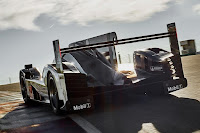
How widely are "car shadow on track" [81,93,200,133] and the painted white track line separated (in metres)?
0.08

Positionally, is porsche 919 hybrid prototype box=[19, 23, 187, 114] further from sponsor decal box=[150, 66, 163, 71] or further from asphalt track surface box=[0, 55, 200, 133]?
asphalt track surface box=[0, 55, 200, 133]

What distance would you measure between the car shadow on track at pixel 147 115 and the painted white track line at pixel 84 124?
8 cm

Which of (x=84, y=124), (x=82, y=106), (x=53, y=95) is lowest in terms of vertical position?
(x=84, y=124)

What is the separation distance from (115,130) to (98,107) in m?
2.18

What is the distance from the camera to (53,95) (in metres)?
6.27

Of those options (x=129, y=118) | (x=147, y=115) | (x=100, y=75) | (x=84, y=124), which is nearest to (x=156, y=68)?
(x=100, y=75)

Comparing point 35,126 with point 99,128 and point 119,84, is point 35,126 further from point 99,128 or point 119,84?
point 119,84

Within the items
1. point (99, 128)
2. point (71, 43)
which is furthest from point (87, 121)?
point (71, 43)

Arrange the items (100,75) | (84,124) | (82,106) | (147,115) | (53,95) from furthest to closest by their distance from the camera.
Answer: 1. (100,75)
2. (53,95)
3. (82,106)
4. (147,115)
5. (84,124)

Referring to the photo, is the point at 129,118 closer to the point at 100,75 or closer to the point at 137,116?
the point at 137,116

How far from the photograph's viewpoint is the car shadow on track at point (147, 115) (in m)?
4.23

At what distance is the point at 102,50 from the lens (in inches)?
303

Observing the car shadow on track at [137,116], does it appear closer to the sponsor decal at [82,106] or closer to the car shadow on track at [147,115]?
the car shadow on track at [147,115]

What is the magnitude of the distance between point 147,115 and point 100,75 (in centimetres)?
197
